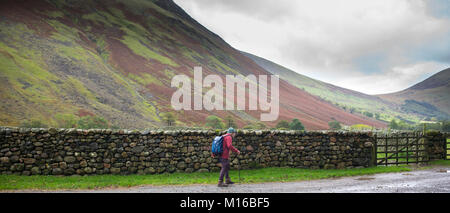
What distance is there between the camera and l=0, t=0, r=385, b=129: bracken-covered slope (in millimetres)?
75438

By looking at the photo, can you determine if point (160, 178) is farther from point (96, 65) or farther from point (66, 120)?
point (96, 65)

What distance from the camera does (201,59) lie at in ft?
608

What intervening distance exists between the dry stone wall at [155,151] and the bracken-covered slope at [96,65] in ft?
173

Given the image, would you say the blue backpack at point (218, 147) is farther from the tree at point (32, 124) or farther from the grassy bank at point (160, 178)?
the tree at point (32, 124)

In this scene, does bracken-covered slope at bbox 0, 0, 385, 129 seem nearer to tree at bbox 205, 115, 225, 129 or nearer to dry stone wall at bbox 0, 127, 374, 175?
tree at bbox 205, 115, 225, 129

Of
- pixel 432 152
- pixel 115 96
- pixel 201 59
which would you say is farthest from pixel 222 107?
pixel 432 152

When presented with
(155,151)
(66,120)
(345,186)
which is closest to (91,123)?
(66,120)

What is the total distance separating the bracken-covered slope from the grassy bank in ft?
178

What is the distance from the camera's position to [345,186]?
40.1 ft

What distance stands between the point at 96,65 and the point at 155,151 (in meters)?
99.8

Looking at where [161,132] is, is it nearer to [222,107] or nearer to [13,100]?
[13,100]

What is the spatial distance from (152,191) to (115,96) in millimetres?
86570

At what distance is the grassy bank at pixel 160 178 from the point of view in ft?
41.6

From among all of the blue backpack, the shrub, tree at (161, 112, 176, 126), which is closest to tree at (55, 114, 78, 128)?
the shrub
